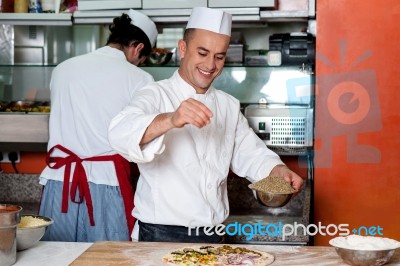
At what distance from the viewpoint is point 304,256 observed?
7.29ft

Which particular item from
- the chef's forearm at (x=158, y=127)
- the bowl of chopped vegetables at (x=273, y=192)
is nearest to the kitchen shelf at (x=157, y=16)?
the bowl of chopped vegetables at (x=273, y=192)

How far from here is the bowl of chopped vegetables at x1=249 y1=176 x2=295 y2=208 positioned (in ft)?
7.53

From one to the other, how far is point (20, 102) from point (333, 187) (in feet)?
5.65

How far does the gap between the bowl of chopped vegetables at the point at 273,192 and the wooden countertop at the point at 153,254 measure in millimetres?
164

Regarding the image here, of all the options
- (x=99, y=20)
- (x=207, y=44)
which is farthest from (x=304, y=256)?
(x=99, y=20)

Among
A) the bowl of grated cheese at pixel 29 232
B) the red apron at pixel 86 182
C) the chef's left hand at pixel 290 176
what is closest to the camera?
the bowl of grated cheese at pixel 29 232

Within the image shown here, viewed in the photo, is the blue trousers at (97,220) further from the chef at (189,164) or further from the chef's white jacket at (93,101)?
the chef at (189,164)

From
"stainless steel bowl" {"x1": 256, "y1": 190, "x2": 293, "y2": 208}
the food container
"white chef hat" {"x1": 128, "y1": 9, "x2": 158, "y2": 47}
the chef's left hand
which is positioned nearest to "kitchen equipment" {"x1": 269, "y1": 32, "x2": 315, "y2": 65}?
"white chef hat" {"x1": 128, "y1": 9, "x2": 158, "y2": 47}

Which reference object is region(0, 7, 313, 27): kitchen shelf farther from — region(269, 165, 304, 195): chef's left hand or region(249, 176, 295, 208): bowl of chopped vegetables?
region(249, 176, 295, 208): bowl of chopped vegetables

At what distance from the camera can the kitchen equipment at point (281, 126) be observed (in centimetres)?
333

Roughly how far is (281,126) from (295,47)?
0.39 metres

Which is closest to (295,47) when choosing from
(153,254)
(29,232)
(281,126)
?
(281,126)

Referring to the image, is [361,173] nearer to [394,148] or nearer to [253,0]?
[394,148]

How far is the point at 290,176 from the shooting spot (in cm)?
247
